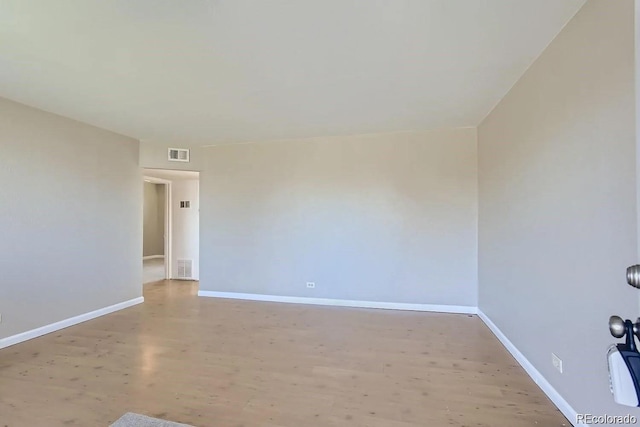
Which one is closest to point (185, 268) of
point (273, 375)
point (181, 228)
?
point (181, 228)

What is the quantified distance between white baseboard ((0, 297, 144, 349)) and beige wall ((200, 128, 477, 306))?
121cm

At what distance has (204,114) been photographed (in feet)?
12.8

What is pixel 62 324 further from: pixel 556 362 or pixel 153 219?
pixel 153 219

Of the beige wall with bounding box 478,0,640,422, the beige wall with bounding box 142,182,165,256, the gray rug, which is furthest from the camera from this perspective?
the beige wall with bounding box 142,182,165,256

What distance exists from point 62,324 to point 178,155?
291 cm

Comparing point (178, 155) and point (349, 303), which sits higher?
point (178, 155)

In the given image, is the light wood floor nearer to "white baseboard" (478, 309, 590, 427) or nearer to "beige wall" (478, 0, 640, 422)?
"white baseboard" (478, 309, 590, 427)

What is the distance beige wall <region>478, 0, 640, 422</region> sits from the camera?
1.60 m

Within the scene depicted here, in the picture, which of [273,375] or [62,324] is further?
[62,324]

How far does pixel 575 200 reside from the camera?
1990mm

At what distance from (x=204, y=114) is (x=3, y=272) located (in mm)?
2737

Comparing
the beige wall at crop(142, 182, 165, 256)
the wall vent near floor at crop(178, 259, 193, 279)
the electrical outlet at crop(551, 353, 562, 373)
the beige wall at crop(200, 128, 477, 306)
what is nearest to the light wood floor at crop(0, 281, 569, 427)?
the electrical outlet at crop(551, 353, 562, 373)

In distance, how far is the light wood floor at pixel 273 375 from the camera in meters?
2.20

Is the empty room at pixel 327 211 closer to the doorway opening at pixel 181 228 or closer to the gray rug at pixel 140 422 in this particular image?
the gray rug at pixel 140 422
